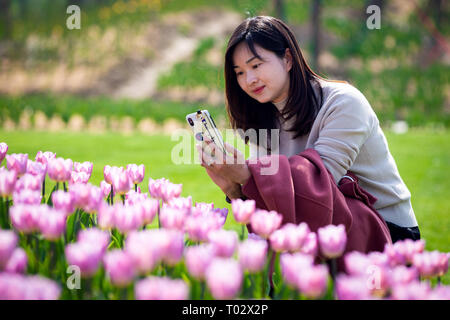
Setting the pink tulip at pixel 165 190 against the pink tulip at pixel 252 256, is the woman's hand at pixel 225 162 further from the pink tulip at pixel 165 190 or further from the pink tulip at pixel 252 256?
the pink tulip at pixel 252 256

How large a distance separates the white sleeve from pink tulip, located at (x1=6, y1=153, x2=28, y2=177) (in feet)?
3.41

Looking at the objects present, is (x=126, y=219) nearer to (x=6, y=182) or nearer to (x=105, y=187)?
(x=6, y=182)

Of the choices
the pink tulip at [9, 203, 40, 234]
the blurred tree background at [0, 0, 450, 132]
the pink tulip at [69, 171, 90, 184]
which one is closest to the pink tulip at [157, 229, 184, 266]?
the pink tulip at [9, 203, 40, 234]

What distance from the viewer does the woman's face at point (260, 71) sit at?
199cm

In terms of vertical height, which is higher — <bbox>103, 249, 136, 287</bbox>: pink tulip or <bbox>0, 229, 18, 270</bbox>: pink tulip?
<bbox>0, 229, 18, 270</bbox>: pink tulip

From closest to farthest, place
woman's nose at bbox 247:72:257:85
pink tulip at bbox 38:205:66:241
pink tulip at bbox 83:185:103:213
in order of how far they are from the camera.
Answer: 1. pink tulip at bbox 38:205:66:241
2. pink tulip at bbox 83:185:103:213
3. woman's nose at bbox 247:72:257:85

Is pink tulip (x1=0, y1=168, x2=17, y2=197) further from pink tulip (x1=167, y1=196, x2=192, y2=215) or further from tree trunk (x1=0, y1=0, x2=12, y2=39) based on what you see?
tree trunk (x1=0, y1=0, x2=12, y2=39)

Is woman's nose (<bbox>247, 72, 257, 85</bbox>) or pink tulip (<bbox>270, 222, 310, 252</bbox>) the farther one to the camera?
woman's nose (<bbox>247, 72, 257, 85</bbox>)

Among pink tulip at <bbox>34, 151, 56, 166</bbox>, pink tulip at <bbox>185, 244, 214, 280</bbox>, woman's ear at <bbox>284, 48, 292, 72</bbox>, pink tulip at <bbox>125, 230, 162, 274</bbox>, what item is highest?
woman's ear at <bbox>284, 48, 292, 72</bbox>

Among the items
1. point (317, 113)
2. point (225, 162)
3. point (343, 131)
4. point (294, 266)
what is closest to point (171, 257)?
point (294, 266)

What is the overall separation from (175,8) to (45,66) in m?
6.77

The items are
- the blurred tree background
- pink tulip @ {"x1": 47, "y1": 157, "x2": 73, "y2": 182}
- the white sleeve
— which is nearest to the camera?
pink tulip @ {"x1": 47, "y1": 157, "x2": 73, "y2": 182}

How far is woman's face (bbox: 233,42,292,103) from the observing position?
1.99 meters
